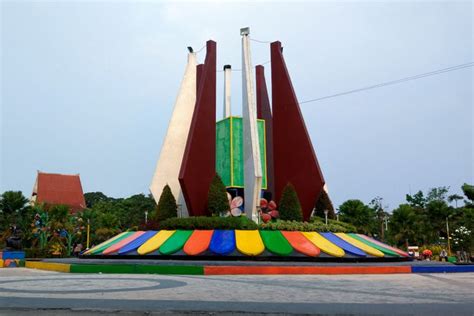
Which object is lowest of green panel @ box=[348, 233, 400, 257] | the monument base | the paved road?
the monument base

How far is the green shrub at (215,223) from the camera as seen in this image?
69.8 feet

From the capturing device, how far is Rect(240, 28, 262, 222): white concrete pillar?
2341 centimetres

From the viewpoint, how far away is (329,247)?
19.5m

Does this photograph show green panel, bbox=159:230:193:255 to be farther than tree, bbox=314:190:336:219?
No

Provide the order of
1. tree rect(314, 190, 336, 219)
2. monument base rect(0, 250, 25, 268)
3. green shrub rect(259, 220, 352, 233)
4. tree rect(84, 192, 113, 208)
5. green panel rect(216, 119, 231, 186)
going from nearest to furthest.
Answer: green shrub rect(259, 220, 352, 233) → monument base rect(0, 250, 25, 268) → green panel rect(216, 119, 231, 186) → tree rect(314, 190, 336, 219) → tree rect(84, 192, 113, 208)

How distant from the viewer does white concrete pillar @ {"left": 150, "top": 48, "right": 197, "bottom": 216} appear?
27.9 meters

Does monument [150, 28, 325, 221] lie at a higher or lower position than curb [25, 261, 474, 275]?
higher

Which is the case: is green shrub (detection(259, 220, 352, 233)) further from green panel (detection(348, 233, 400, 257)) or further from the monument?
the monument

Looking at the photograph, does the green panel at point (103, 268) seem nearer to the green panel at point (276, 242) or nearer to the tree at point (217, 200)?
the green panel at point (276, 242)

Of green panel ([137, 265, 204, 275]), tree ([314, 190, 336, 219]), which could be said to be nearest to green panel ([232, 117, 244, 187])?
tree ([314, 190, 336, 219])

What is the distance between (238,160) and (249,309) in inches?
757

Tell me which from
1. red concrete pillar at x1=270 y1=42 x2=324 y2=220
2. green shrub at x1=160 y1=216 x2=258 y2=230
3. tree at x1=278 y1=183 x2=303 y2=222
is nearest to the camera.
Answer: green shrub at x1=160 y1=216 x2=258 y2=230

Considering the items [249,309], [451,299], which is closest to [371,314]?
[249,309]

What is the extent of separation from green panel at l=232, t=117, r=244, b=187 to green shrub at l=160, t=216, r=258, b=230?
3.96 metres
